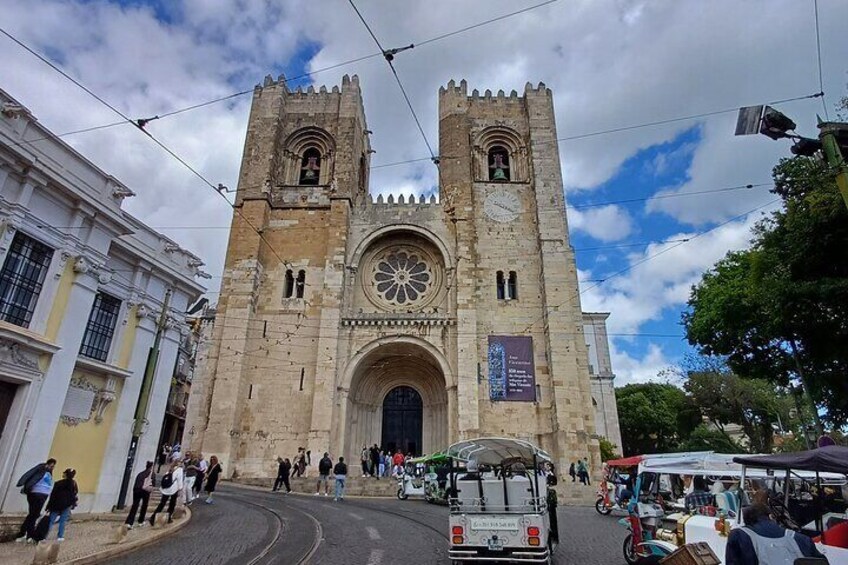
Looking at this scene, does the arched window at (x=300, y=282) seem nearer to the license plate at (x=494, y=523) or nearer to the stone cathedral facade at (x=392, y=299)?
the stone cathedral facade at (x=392, y=299)

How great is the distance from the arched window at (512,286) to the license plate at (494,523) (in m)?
15.9

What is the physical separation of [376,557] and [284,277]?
16.5 metres

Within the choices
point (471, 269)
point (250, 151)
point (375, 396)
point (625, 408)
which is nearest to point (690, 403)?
point (625, 408)

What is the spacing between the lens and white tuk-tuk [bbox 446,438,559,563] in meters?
5.12

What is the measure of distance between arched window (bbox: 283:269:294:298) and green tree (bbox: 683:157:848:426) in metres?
16.4

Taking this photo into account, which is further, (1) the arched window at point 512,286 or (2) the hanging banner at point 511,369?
(1) the arched window at point 512,286

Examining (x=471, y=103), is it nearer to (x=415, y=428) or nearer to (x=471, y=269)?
(x=471, y=269)

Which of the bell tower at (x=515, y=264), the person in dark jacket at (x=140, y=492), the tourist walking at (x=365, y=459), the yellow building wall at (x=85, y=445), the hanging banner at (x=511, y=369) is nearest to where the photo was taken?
the person in dark jacket at (x=140, y=492)

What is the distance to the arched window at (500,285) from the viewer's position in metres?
20.8

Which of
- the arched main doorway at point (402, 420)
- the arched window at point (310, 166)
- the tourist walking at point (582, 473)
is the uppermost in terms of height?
the arched window at point (310, 166)

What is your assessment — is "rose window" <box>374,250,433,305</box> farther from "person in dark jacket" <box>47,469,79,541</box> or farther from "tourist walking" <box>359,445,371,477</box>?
"person in dark jacket" <box>47,469,79,541</box>

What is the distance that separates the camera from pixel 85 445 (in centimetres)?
913

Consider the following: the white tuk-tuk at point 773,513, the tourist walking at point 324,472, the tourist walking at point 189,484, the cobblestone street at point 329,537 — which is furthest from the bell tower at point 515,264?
the white tuk-tuk at point 773,513

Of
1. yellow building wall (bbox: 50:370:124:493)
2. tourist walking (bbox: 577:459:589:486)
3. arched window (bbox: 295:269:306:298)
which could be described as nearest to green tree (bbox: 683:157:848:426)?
tourist walking (bbox: 577:459:589:486)
